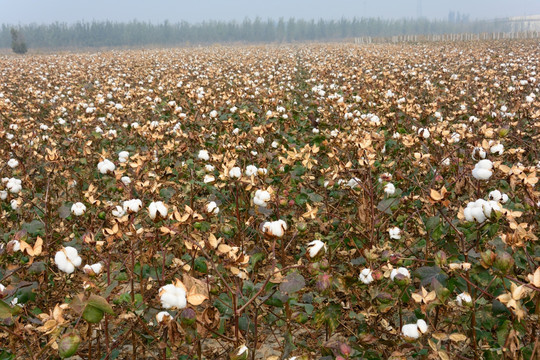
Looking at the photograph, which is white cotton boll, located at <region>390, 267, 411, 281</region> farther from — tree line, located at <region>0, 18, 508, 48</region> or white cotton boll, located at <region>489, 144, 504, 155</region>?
tree line, located at <region>0, 18, 508, 48</region>

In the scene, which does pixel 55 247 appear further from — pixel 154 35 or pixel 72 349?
pixel 154 35

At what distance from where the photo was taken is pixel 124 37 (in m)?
86.9

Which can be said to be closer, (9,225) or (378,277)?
(378,277)

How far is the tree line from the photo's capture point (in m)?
82.8

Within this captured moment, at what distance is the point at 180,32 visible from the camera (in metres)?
99.6

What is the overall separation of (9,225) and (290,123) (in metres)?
3.82

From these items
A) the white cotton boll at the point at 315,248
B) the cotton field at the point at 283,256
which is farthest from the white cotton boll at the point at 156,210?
the white cotton boll at the point at 315,248

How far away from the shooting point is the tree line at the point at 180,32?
82.8 m

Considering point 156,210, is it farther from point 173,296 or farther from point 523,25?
point 523,25

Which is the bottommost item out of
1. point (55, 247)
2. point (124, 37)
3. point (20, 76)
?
point (55, 247)

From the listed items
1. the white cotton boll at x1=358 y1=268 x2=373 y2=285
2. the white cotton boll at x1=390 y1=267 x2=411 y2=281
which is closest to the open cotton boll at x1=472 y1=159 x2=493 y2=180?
the white cotton boll at x1=390 y1=267 x2=411 y2=281

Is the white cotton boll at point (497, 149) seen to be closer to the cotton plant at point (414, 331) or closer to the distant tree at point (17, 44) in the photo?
the cotton plant at point (414, 331)

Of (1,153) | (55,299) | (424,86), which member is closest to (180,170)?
(55,299)

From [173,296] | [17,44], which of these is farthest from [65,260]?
[17,44]
